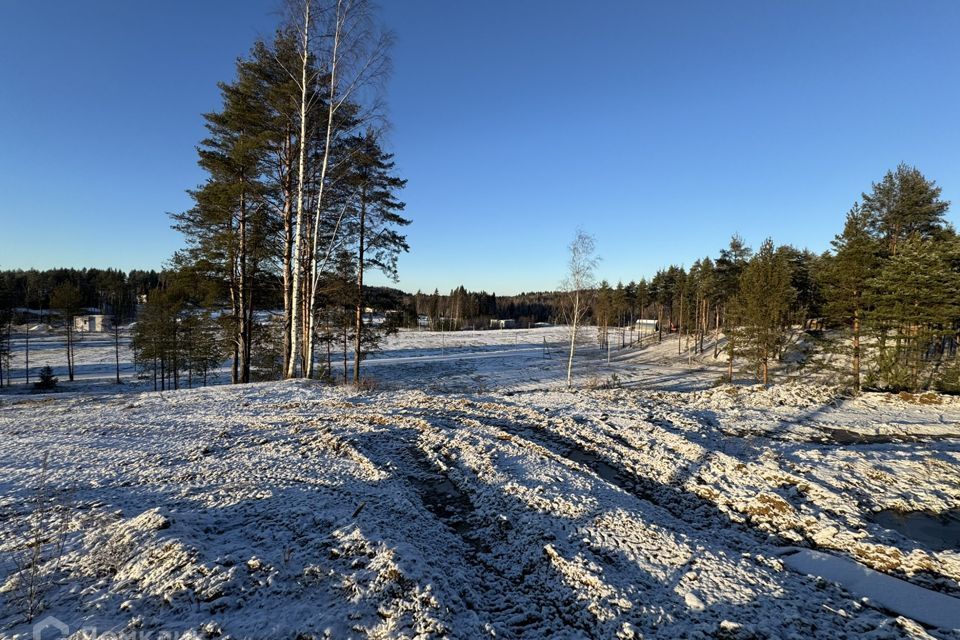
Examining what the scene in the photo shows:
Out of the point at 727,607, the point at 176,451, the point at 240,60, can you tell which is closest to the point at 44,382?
the point at 240,60

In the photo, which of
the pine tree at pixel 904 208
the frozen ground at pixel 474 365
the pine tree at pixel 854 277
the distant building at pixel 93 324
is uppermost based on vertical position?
the pine tree at pixel 904 208

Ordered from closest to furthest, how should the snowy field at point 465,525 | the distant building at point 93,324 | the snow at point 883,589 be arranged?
the snowy field at point 465,525 → the snow at point 883,589 → the distant building at point 93,324

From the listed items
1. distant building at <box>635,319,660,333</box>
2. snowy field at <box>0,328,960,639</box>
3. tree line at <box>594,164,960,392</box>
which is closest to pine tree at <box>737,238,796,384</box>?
tree line at <box>594,164,960,392</box>

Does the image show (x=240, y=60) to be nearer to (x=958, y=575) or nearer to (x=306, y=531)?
(x=306, y=531)

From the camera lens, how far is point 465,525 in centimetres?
494

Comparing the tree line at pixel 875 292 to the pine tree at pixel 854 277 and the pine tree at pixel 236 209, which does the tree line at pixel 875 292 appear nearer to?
the pine tree at pixel 854 277

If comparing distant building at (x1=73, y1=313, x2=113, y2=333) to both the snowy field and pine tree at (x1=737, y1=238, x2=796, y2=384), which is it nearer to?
the snowy field

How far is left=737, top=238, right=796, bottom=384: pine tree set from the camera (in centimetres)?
2525

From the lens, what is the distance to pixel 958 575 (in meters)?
4.30

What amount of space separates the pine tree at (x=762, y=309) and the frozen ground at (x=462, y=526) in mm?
17367

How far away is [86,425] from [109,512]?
6074mm

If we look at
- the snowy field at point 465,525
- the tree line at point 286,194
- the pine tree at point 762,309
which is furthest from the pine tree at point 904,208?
the tree line at point 286,194

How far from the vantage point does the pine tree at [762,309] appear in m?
25.2

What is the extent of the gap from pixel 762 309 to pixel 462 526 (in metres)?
28.3
